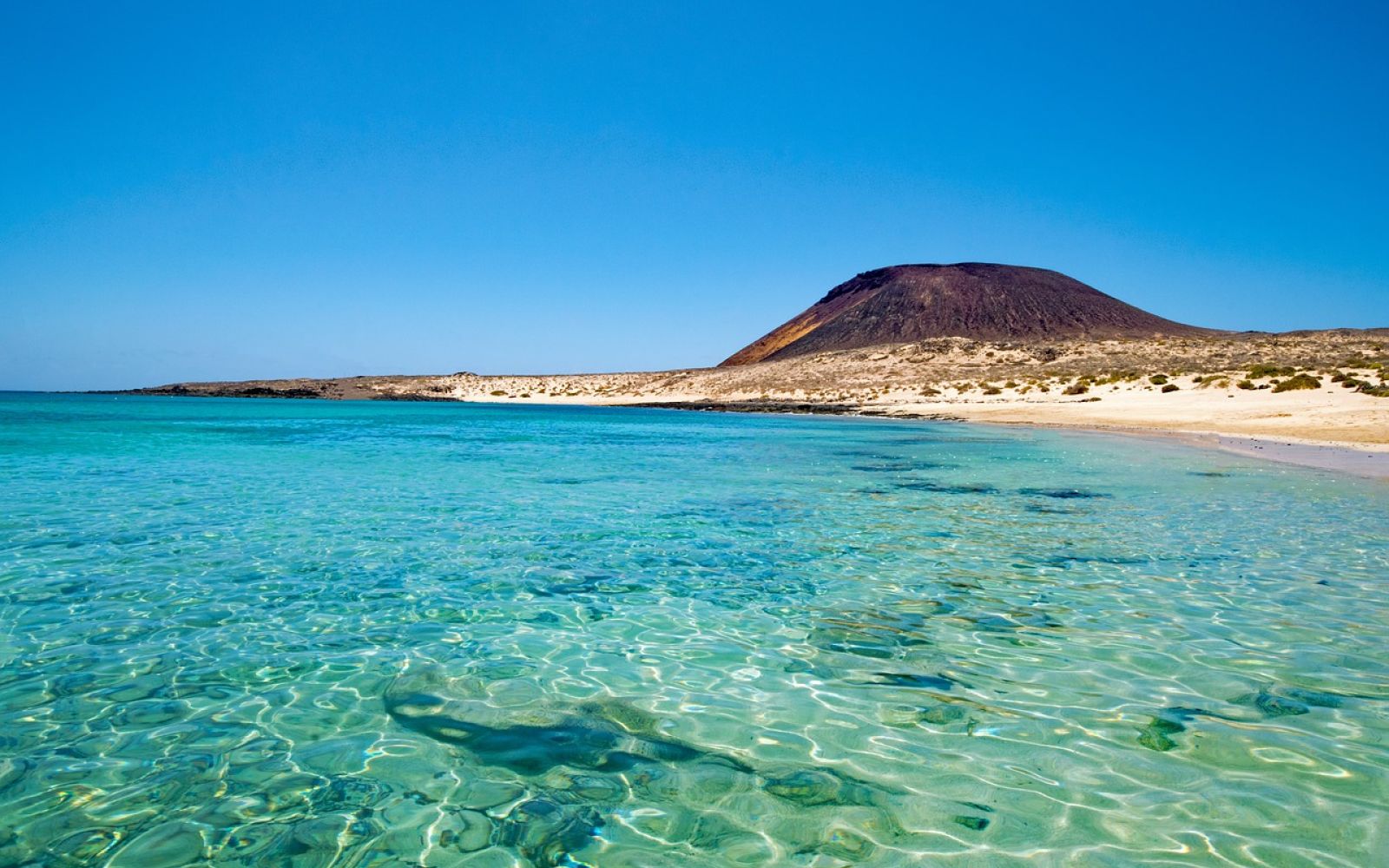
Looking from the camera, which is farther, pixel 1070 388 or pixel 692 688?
pixel 1070 388

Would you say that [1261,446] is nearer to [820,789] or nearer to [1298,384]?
[1298,384]

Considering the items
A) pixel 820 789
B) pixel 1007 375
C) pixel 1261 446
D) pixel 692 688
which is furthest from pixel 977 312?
pixel 820 789

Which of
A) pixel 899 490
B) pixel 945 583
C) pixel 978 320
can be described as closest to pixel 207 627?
pixel 945 583

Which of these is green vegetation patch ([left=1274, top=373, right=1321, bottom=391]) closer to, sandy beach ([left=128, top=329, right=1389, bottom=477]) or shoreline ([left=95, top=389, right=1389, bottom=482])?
sandy beach ([left=128, top=329, right=1389, bottom=477])

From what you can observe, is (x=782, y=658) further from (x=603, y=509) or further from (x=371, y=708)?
(x=603, y=509)

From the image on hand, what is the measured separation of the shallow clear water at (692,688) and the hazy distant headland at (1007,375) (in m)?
23.7

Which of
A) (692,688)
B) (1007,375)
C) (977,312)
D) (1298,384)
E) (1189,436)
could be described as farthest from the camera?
(977,312)

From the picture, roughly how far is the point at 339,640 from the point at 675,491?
1059 cm

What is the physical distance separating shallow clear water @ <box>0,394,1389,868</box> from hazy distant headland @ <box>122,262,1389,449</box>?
23719 mm

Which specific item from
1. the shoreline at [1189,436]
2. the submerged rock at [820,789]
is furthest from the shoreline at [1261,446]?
the submerged rock at [820,789]

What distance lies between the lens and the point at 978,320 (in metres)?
150

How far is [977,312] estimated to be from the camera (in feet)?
503

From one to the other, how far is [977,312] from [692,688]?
160036 mm

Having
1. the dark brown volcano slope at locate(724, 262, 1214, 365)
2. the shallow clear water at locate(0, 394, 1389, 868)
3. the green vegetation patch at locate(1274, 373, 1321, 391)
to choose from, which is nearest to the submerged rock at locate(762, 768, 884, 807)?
the shallow clear water at locate(0, 394, 1389, 868)
